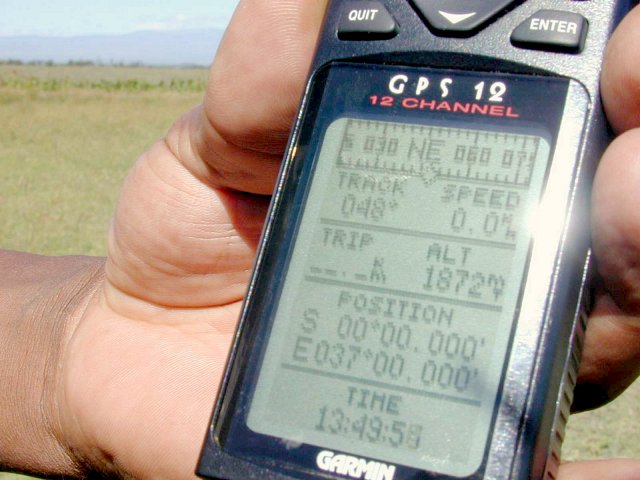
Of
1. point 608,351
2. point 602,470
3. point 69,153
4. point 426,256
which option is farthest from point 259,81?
point 69,153

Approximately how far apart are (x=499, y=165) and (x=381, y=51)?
303mm

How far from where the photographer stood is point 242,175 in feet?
6.54

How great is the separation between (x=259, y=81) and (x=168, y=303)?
2.13 feet

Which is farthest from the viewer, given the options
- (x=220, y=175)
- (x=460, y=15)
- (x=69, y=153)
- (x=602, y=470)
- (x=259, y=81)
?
(x=69, y=153)

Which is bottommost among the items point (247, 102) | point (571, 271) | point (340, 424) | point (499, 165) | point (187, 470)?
point (187, 470)

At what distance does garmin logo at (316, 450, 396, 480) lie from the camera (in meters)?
1.34

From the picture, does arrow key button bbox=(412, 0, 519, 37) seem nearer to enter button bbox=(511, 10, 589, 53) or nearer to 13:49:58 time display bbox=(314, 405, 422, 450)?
enter button bbox=(511, 10, 589, 53)

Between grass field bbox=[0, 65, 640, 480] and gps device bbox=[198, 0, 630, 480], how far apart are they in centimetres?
414

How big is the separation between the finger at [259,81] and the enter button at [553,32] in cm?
45

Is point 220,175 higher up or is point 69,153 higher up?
point 69,153

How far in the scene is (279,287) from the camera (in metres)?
1.52

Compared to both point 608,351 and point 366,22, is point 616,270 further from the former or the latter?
point 366,22

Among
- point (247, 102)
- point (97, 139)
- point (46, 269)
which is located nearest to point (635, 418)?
point (46, 269)

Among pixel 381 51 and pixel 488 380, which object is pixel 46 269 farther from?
pixel 488 380
